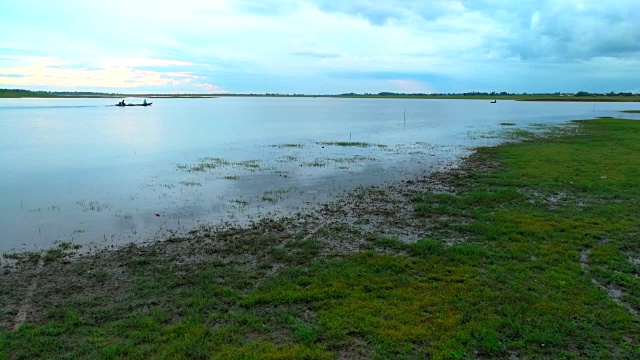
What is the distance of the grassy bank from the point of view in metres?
6.71

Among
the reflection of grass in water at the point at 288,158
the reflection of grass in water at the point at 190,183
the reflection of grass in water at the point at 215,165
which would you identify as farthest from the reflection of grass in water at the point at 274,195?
the reflection of grass in water at the point at 288,158

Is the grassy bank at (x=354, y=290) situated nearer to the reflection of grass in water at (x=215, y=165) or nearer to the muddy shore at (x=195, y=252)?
the muddy shore at (x=195, y=252)

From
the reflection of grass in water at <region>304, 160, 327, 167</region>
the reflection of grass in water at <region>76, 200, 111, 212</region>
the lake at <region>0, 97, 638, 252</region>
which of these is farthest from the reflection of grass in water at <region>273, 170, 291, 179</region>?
the reflection of grass in water at <region>76, 200, 111, 212</region>

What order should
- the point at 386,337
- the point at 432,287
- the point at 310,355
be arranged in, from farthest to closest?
the point at 432,287 → the point at 386,337 → the point at 310,355

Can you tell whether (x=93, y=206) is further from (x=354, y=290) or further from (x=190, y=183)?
(x=354, y=290)

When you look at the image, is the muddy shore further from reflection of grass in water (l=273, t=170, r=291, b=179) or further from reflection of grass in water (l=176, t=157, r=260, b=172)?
reflection of grass in water (l=176, t=157, r=260, b=172)

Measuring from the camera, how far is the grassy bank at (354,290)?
671cm

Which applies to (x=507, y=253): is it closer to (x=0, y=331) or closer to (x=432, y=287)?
(x=432, y=287)

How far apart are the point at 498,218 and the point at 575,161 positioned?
14.3 metres

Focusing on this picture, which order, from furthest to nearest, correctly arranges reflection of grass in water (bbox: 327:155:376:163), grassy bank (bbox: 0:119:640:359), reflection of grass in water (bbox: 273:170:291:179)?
reflection of grass in water (bbox: 327:155:376:163), reflection of grass in water (bbox: 273:170:291:179), grassy bank (bbox: 0:119:640:359)

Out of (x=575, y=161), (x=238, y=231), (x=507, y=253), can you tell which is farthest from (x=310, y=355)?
(x=575, y=161)

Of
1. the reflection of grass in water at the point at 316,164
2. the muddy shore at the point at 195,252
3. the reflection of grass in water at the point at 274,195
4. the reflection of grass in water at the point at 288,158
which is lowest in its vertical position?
the muddy shore at the point at 195,252

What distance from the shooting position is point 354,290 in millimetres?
8578

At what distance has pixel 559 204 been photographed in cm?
1535
